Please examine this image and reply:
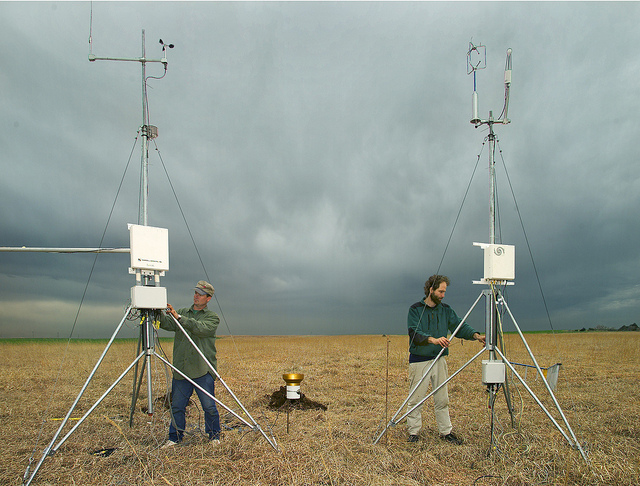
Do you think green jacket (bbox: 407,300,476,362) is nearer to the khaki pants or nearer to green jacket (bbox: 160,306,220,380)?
the khaki pants

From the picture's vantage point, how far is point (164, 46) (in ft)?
22.7

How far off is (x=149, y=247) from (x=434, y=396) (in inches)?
181

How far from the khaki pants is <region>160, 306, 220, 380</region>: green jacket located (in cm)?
309

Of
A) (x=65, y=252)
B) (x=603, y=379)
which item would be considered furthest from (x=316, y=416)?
(x=603, y=379)

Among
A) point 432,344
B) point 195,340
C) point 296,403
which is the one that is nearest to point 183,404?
point 195,340

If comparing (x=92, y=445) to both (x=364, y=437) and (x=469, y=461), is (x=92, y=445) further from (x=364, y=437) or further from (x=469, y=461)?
(x=469, y=461)

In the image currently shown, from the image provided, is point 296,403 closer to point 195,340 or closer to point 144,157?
point 195,340

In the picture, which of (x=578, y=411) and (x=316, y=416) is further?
(x=578, y=411)

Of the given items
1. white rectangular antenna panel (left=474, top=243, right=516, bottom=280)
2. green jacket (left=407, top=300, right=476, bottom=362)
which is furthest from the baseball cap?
white rectangular antenna panel (left=474, top=243, right=516, bottom=280)

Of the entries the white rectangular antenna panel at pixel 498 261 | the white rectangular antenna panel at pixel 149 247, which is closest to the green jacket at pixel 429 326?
the white rectangular antenna panel at pixel 498 261

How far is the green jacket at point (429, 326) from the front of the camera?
6.56m

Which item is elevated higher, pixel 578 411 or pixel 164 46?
pixel 164 46

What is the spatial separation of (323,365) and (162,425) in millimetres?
8918

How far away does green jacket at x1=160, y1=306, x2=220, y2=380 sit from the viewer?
6.02 meters
